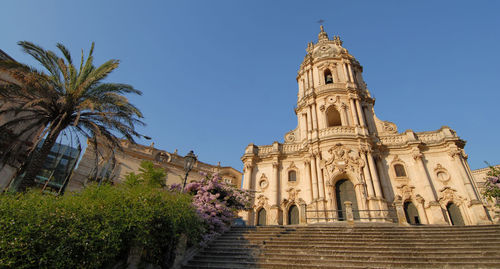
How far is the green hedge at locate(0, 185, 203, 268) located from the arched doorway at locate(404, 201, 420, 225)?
18224mm

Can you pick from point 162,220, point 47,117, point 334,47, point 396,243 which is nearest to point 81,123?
point 47,117

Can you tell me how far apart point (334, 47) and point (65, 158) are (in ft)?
116

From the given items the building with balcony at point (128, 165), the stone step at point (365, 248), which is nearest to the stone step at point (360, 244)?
the stone step at point (365, 248)

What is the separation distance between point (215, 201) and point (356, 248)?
6853mm

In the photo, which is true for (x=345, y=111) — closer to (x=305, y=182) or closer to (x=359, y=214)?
(x=305, y=182)

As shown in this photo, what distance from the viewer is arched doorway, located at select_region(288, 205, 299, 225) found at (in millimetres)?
21891

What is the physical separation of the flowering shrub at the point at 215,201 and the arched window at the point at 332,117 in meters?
15.7

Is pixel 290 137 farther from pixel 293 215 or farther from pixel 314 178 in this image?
pixel 293 215

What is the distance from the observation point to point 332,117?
28.0 m

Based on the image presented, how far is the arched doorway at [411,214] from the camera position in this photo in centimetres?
2000

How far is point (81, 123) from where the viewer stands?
41.5ft

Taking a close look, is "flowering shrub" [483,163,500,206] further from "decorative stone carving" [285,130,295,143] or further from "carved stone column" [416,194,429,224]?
"decorative stone carving" [285,130,295,143]

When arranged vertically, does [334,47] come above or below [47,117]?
above

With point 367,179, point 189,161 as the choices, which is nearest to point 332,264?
point 189,161
